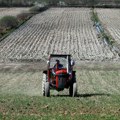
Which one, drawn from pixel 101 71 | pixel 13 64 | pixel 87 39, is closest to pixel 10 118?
pixel 101 71

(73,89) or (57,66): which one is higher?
(57,66)

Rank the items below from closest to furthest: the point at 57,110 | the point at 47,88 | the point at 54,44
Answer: the point at 57,110 < the point at 47,88 < the point at 54,44

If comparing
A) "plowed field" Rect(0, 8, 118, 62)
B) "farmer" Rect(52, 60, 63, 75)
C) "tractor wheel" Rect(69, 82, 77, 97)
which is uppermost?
"farmer" Rect(52, 60, 63, 75)

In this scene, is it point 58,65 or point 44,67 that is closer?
point 58,65

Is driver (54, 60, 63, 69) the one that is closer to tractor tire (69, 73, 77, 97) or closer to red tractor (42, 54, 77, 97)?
red tractor (42, 54, 77, 97)

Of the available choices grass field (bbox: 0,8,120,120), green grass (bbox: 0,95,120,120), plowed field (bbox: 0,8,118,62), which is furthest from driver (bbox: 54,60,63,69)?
plowed field (bbox: 0,8,118,62)

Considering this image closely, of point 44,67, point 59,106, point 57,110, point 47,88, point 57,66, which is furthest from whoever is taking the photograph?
point 44,67

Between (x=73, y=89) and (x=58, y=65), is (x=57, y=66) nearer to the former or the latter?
(x=58, y=65)

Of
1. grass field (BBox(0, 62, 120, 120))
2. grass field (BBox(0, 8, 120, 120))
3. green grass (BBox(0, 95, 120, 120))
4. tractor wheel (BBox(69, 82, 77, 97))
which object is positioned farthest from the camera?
tractor wheel (BBox(69, 82, 77, 97))

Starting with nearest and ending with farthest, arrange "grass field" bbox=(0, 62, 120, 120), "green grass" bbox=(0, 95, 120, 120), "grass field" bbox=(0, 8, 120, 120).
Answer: "green grass" bbox=(0, 95, 120, 120), "grass field" bbox=(0, 62, 120, 120), "grass field" bbox=(0, 8, 120, 120)

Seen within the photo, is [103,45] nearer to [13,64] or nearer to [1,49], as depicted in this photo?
[1,49]

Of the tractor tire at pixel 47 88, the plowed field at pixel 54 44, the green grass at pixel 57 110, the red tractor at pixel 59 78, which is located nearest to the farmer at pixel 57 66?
the red tractor at pixel 59 78

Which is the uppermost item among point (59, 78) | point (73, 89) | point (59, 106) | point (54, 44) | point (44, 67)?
point (59, 106)

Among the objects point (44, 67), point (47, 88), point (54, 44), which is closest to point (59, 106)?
point (47, 88)
